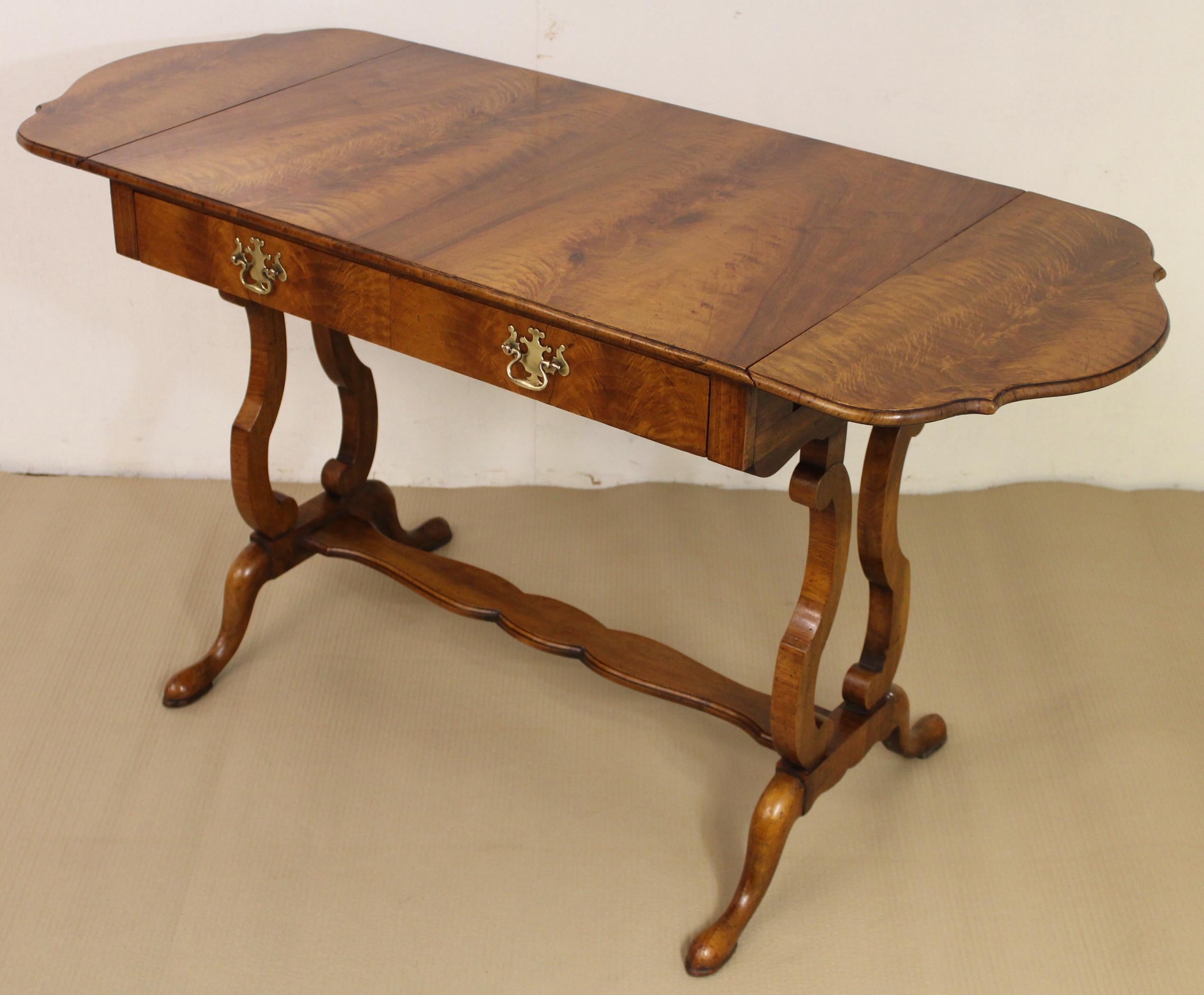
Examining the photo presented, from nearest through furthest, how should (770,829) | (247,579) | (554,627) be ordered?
1. (770,829)
2. (554,627)
3. (247,579)

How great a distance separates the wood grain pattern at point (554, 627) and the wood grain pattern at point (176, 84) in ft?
2.92

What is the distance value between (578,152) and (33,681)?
1573 millimetres

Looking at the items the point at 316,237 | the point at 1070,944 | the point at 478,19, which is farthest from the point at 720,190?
the point at 1070,944

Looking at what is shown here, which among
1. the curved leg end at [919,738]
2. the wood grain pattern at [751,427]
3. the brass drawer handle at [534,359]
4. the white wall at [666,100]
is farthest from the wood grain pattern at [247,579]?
the wood grain pattern at [751,427]

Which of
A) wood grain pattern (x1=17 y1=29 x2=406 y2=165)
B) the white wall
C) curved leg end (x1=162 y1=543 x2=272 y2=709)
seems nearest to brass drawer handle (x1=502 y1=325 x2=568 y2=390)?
wood grain pattern (x1=17 y1=29 x2=406 y2=165)

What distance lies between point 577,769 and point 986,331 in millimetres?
1273

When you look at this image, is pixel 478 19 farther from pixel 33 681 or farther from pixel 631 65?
pixel 33 681

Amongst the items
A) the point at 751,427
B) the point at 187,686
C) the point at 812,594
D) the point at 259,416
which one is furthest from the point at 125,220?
the point at 812,594

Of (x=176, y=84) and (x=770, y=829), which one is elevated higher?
(x=176, y=84)

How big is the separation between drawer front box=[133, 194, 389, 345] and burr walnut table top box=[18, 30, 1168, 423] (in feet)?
0.18

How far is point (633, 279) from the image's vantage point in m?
1.97

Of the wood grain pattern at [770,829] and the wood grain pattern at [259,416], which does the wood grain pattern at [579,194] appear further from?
the wood grain pattern at [770,829]

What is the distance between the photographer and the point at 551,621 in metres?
2.68

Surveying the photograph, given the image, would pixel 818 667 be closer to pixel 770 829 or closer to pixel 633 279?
pixel 770 829
